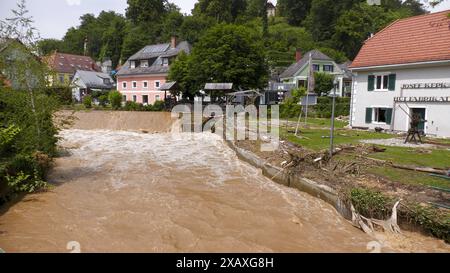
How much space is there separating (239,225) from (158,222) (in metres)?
2.01

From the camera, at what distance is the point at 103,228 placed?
28.6 feet

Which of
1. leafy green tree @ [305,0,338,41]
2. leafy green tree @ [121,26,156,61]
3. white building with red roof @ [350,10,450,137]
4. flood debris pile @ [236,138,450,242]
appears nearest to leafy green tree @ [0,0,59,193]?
flood debris pile @ [236,138,450,242]

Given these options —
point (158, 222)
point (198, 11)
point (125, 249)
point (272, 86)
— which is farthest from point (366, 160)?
point (198, 11)

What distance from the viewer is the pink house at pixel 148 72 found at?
5119cm

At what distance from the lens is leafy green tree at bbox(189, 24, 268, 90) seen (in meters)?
35.7

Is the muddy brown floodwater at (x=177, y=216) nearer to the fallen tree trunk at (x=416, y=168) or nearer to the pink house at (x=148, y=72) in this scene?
the fallen tree trunk at (x=416, y=168)

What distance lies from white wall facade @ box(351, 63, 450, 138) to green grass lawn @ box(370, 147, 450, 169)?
710 centimetres

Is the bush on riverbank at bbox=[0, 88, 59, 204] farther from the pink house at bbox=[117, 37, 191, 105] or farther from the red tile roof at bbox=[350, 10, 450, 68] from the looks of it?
the pink house at bbox=[117, 37, 191, 105]

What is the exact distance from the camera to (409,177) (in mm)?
10688

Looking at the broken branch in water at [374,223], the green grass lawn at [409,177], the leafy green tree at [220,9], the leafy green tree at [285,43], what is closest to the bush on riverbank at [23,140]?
the broken branch in water at [374,223]

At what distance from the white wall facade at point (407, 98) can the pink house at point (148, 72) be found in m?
30.0
